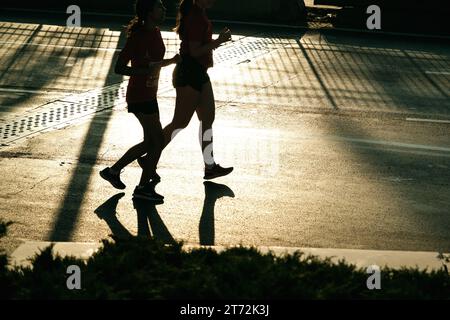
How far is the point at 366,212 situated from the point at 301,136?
8.34ft

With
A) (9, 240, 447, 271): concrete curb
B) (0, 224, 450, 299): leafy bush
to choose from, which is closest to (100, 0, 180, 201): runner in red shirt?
(9, 240, 447, 271): concrete curb

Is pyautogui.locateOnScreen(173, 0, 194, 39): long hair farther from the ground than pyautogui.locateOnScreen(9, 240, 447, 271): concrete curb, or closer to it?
farther from the ground

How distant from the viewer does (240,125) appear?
11.5 metres

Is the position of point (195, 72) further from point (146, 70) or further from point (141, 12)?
point (141, 12)

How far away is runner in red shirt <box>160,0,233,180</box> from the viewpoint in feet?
29.9

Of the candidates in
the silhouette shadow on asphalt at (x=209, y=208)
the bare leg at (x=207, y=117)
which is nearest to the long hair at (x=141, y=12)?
the bare leg at (x=207, y=117)

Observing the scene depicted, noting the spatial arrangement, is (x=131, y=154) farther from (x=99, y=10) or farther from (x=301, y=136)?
(x=99, y=10)

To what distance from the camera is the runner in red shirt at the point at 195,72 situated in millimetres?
9125

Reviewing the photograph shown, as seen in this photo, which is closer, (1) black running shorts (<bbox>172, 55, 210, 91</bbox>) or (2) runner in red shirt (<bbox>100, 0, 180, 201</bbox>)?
(2) runner in red shirt (<bbox>100, 0, 180, 201</bbox>)

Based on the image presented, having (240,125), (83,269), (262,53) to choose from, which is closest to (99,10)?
(262,53)

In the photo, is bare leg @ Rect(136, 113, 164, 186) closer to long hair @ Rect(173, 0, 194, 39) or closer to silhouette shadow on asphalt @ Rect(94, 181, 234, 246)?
silhouette shadow on asphalt @ Rect(94, 181, 234, 246)

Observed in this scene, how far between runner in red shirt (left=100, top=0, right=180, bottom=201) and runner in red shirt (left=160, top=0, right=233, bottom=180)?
1.49ft

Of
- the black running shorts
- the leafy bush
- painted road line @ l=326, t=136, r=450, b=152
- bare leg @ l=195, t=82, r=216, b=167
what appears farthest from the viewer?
painted road line @ l=326, t=136, r=450, b=152

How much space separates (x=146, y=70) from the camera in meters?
8.47
